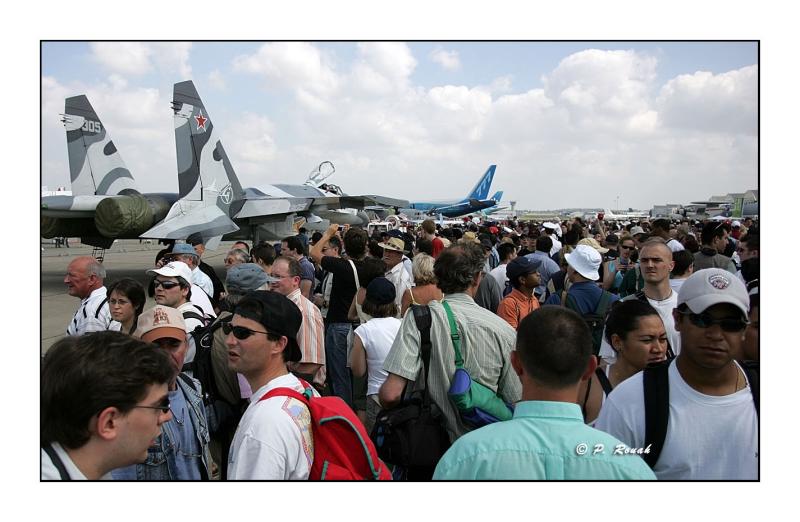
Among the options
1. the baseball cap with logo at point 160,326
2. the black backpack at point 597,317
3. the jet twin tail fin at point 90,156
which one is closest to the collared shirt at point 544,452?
the baseball cap with logo at point 160,326

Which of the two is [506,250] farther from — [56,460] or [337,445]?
[56,460]

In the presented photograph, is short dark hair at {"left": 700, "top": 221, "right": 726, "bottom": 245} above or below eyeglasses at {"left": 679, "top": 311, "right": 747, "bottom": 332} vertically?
above

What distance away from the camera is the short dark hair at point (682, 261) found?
17.0 ft

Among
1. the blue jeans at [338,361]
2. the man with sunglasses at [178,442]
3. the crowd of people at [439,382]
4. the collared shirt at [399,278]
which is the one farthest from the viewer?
the collared shirt at [399,278]

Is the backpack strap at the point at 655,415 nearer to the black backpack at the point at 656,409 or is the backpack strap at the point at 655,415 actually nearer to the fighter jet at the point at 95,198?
the black backpack at the point at 656,409

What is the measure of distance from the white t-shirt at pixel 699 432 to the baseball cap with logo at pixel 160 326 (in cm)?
230

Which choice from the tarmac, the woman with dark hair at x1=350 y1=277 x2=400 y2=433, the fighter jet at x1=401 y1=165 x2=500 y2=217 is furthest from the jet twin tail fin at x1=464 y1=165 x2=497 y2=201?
the woman with dark hair at x1=350 y1=277 x2=400 y2=433

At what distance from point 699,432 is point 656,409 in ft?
0.62

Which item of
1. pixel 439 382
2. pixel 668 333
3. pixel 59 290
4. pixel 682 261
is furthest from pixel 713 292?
pixel 59 290

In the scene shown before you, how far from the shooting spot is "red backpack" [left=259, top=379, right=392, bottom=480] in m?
2.34

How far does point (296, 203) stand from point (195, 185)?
3.37m

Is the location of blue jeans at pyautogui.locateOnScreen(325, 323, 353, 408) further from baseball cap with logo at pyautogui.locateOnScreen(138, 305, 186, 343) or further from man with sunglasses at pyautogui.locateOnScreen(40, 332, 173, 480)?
man with sunglasses at pyautogui.locateOnScreen(40, 332, 173, 480)

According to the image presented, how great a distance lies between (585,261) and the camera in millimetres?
5016

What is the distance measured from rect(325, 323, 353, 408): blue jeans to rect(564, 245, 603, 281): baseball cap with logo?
2.61 metres
